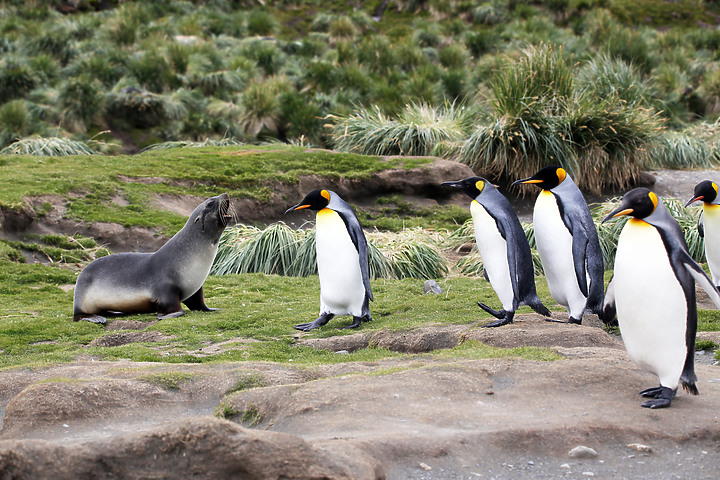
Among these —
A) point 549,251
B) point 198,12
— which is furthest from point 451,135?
point 198,12

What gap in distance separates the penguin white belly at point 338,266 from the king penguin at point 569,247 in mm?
1426

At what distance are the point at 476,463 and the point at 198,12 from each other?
32.4m

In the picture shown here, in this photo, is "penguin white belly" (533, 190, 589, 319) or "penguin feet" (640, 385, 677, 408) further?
"penguin white belly" (533, 190, 589, 319)

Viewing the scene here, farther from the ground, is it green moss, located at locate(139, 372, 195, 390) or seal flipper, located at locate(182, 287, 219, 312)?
green moss, located at locate(139, 372, 195, 390)

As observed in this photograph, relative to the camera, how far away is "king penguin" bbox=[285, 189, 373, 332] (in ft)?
19.6

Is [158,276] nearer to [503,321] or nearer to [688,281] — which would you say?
[503,321]

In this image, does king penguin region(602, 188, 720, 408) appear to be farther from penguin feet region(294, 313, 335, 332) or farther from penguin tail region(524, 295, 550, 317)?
penguin feet region(294, 313, 335, 332)

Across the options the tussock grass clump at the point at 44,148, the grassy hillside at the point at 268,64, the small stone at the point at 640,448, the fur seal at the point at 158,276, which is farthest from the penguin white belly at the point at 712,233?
the tussock grass clump at the point at 44,148

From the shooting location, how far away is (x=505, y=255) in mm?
5551

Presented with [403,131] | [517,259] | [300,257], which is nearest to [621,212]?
[517,259]

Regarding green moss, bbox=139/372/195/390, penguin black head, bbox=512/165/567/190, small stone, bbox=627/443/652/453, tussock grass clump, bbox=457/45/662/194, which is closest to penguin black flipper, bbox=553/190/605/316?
penguin black head, bbox=512/165/567/190

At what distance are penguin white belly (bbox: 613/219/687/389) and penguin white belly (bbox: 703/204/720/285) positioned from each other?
10.5 ft

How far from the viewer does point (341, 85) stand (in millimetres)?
20406

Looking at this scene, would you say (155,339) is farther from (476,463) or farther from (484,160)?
(484,160)
